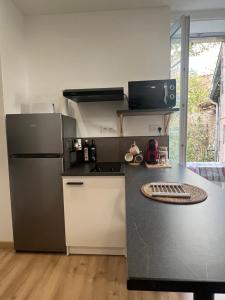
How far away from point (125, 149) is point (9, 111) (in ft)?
4.42

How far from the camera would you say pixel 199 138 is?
2758 millimetres

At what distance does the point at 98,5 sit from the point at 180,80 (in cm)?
125

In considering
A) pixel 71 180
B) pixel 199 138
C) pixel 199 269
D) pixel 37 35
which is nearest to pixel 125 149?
pixel 71 180

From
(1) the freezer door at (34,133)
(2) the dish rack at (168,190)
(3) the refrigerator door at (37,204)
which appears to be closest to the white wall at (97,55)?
(1) the freezer door at (34,133)

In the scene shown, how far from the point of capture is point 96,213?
6.78 ft

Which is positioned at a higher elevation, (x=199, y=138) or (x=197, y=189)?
(x=199, y=138)

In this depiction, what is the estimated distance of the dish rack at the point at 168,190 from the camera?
116 cm

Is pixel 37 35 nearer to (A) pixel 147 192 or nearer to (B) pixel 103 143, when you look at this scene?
(B) pixel 103 143

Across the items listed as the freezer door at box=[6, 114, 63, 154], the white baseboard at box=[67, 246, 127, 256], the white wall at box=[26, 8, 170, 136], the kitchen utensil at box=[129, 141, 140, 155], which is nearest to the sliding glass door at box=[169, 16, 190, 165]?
the white wall at box=[26, 8, 170, 136]

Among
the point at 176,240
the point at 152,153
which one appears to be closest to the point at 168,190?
the point at 176,240

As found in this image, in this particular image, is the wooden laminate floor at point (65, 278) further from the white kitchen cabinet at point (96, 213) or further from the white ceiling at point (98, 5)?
the white ceiling at point (98, 5)

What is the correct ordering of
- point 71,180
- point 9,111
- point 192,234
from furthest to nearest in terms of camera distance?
1. point 9,111
2. point 71,180
3. point 192,234

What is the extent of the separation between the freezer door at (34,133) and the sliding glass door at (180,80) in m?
1.41

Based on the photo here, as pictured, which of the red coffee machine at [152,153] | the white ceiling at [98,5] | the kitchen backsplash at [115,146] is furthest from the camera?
the kitchen backsplash at [115,146]
